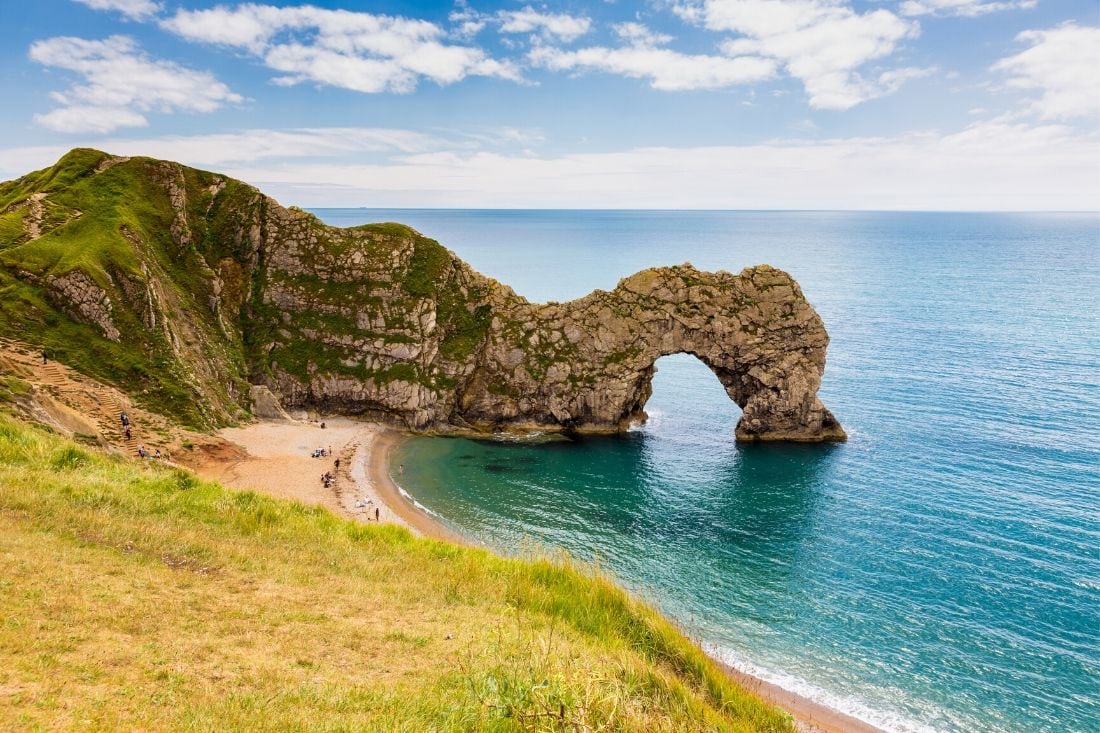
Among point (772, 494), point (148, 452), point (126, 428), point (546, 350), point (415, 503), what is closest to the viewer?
point (148, 452)

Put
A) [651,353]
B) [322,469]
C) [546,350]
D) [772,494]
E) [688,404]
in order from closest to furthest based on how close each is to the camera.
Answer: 1. [772,494]
2. [322,469]
3. [651,353]
4. [546,350]
5. [688,404]

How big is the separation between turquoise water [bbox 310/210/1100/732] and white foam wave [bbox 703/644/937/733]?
13cm

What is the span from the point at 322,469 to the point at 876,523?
161 feet

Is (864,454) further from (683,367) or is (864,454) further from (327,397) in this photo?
(327,397)

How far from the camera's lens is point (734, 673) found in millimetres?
24688

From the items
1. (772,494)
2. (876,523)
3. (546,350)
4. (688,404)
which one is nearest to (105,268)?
(546,350)

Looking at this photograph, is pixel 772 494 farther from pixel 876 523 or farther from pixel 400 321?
pixel 400 321

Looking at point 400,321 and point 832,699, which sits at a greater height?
point 400,321

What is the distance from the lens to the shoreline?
2661 cm

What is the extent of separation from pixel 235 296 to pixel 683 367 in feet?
225

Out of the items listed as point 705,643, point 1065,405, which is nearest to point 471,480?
point 705,643

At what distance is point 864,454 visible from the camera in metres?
60.8

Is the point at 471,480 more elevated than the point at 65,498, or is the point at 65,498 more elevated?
the point at 65,498

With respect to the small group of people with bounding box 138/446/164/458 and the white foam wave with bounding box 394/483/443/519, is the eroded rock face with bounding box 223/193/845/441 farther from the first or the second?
the small group of people with bounding box 138/446/164/458
